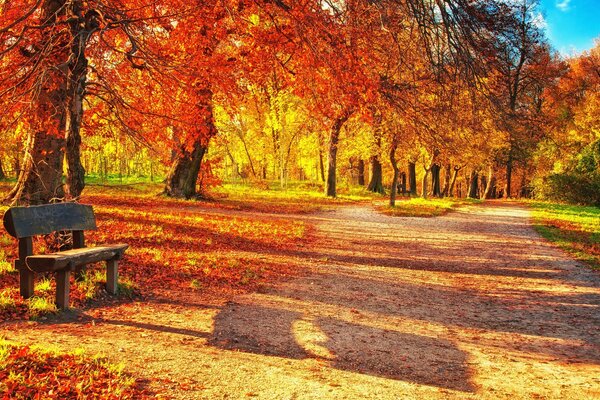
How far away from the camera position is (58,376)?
3.93 metres

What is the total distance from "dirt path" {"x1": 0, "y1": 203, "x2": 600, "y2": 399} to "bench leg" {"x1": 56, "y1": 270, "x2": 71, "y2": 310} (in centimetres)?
22

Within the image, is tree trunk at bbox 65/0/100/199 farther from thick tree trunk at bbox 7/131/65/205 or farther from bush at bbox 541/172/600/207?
bush at bbox 541/172/600/207

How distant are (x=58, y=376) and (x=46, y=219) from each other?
9.07 feet

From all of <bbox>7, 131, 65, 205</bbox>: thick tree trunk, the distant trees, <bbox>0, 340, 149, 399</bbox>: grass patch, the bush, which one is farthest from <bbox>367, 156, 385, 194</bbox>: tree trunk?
<bbox>0, 340, 149, 399</bbox>: grass patch

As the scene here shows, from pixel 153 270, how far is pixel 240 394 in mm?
4741

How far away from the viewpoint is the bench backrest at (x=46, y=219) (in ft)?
18.6

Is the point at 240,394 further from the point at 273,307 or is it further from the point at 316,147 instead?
the point at 316,147

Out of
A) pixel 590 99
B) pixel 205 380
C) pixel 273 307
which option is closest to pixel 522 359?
pixel 273 307

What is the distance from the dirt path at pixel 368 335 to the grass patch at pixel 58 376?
0.30 meters

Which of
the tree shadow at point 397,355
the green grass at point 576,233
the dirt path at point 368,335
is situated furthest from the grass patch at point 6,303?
the green grass at point 576,233

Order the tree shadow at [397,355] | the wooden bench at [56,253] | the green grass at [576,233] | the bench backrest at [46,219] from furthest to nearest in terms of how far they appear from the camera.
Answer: the green grass at [576,233] → the bench backrest at [46,219] → the wooden bench at [56,253] → the tree shadow at [397,355]

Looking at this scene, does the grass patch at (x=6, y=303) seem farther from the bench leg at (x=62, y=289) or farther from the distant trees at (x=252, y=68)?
the distant trees at (x=252, y=68)

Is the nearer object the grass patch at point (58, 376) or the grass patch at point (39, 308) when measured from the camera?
the grass patch at point (58, 376)

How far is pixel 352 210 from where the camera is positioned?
2481 centimetres
